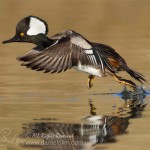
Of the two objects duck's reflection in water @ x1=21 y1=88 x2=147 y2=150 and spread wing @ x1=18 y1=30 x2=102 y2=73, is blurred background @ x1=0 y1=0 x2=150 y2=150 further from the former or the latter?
spread wing @ x1=18 y1=30 x2=102 y2=73

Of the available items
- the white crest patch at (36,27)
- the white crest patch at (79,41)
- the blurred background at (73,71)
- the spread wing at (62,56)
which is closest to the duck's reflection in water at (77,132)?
the blurred background at (73,71)

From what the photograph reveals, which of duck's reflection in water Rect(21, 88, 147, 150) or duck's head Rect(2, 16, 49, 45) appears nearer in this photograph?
duck's reflection in water Rect(21, 88, 147, 150)

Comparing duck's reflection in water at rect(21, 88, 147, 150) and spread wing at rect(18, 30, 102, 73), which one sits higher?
spread wing at rect(18, 30, 102, 73)

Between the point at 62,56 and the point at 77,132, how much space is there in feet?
7.60

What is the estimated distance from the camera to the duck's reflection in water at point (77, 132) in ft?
26.1

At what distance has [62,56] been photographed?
10.6 metres

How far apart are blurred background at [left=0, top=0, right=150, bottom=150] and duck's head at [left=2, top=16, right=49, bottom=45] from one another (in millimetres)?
740

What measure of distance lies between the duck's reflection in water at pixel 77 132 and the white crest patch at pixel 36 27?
1.77 metres

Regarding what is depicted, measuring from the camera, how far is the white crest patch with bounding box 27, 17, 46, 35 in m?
11.0

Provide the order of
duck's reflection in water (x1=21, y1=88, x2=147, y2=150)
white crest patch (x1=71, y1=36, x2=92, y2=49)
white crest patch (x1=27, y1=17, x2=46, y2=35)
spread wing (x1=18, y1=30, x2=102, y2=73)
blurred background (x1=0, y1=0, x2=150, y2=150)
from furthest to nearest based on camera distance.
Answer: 1. white crest patch (x1=27, y1=17, x2=46, y2=35)
2. white crest patch (x1=71, y1=36, x2=92, y2=49)
3. spread wing (x1=18, y1=30, x2=102, y2=73)
4. blurred background (x1=0, y1=0, x2=150, y2=150)
5. duck's reflection in water (x1=21, y1=88, x2=147, y2=150)

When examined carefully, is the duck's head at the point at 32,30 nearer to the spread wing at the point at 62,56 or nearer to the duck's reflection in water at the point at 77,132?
the spread wing at the point at 62,56

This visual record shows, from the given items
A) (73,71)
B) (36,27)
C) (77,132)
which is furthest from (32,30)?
(77,132)

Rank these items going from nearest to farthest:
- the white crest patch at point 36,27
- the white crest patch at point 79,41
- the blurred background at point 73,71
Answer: the blurred background at point 73,71
the white crest patch at point 79,41
the white crest patch at point 36,27

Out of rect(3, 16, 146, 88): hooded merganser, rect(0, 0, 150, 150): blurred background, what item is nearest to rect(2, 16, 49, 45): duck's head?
rect(3, 16, 146, 88): hooded merganser
